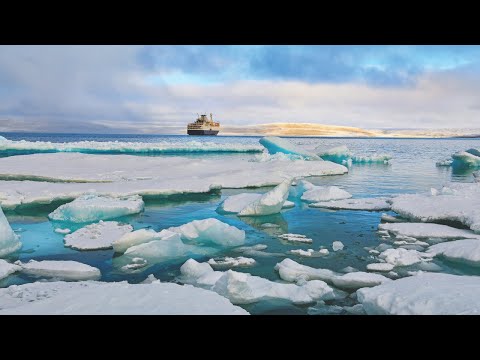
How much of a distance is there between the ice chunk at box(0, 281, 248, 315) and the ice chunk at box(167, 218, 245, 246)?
84.5 inches

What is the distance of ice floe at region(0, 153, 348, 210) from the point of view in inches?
350

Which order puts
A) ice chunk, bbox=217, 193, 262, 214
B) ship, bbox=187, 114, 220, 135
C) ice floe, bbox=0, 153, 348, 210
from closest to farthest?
ice chunk, bbox=217, 193, 262, 214, ice floe, bbox=0, 153, 348, 210, ship, bbox=187, 114, 220, 135

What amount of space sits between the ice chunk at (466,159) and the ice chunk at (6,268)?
2033cm

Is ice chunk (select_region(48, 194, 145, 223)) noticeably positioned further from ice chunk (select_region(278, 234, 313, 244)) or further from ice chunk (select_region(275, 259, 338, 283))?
ice chunk (select_region(275, 259, 338, 283))

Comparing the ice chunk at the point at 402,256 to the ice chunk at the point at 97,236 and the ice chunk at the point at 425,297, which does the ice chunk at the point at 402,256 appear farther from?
the ice chunk at the point at 97,236

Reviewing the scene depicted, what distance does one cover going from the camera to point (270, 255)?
5172 millimetres

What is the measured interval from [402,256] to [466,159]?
17436 mm

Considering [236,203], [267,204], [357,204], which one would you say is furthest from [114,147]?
[357,204]

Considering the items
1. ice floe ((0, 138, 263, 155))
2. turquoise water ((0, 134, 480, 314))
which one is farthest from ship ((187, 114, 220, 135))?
turquoise water ((0, 134, 480, 314))

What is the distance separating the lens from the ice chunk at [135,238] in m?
5.23

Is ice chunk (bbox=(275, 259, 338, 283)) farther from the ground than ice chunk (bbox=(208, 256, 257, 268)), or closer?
farther from the ground

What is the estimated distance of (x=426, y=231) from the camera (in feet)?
19.9
